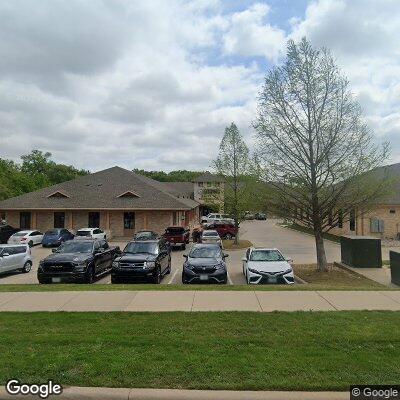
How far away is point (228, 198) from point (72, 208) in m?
14.8

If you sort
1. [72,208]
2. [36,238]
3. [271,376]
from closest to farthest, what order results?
1. [271,376]
2. [36,238]
3. [72,208]

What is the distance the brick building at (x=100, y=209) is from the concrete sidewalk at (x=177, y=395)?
99.4 ft

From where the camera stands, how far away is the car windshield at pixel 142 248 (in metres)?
15.3

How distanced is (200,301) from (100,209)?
93.9 feet

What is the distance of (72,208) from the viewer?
36.7m

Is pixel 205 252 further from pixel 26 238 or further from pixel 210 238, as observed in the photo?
pixel 26 238

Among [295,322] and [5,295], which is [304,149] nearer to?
[295,322]

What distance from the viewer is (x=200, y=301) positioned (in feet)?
31.1

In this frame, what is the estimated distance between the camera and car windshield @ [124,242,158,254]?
604 inches

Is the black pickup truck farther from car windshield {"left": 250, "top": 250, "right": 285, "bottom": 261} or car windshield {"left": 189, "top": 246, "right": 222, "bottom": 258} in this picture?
car windshield {"left": 250, "top": 250, "right": 285, "bottom": 261}

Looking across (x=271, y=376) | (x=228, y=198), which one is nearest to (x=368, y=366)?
(x=271, y=376)

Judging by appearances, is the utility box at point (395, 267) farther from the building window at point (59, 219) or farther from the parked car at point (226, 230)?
the building window at point (59, 219)

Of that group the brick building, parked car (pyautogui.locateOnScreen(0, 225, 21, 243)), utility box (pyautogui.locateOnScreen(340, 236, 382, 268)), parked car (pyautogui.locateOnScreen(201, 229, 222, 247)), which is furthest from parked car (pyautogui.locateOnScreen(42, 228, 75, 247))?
utility box (pyautogui.locateOnScreen(340, 236, 382, 268))

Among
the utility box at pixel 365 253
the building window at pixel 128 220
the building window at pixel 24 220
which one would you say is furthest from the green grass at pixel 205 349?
the building window at pixel 24 220
